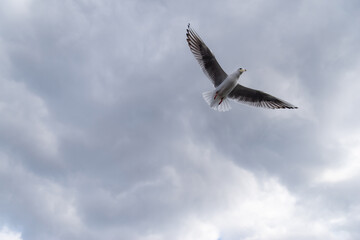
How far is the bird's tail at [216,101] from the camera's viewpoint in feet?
83.1

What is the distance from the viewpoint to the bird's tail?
25.3m

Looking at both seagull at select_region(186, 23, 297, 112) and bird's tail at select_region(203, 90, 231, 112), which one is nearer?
seagull at select_region(186, 23, 297, 112)

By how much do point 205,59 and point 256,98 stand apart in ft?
16.2

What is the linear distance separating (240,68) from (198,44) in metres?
3.34

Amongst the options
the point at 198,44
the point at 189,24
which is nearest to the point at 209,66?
the point at 198,44

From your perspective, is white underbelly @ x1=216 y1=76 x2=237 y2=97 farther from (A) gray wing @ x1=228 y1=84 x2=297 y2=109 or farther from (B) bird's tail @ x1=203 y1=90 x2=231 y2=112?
(A) gray wing @ x1=228 y1=84 x2=297 y2=109

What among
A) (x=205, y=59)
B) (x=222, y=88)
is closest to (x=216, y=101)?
(x=222, y=88)

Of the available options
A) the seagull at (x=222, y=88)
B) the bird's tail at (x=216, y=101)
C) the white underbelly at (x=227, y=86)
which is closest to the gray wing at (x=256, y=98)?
the seagull at (x=222, y=88)

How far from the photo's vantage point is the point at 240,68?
24641 millimetres

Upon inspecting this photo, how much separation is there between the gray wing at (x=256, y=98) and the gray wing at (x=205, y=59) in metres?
1.58

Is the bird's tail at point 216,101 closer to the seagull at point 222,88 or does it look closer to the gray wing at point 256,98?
the seagull at point 222,88

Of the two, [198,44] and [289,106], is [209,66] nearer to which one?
[198,44]

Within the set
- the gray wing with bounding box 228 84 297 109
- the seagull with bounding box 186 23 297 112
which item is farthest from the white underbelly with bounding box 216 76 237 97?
the gray wing with bounding box 228 84 297 109

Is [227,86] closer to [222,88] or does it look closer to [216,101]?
[222,88]
